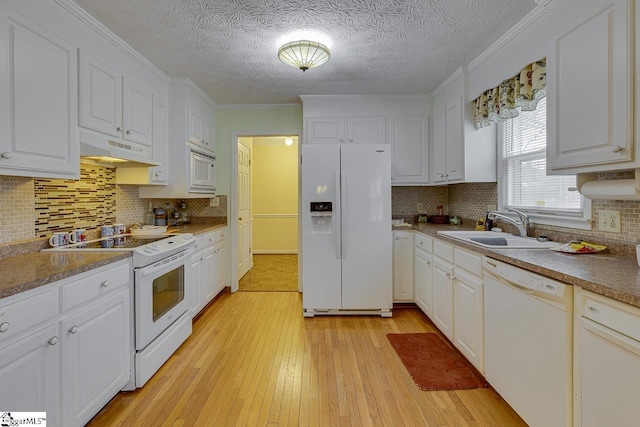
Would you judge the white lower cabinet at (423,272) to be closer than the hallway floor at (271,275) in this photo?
Yes

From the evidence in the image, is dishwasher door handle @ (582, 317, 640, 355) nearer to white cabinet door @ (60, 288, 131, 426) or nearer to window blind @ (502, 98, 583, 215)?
window blind @ (502, 98, 583, 215)

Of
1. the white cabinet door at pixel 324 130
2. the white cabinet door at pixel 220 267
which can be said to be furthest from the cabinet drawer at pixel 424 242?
the white cabinet door at pixel 220 267

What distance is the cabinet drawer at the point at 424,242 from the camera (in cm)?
280

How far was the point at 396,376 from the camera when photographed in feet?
6.82

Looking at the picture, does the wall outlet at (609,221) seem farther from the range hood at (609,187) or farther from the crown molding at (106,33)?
the crown molding at (106,33)

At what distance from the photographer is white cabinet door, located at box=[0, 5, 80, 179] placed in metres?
1.46

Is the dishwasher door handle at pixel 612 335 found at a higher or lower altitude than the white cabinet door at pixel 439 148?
lower

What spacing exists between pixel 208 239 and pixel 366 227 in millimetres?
1670

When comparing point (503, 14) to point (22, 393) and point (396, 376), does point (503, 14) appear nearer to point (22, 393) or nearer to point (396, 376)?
point (396, 376)

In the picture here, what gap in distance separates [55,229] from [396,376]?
2.54m

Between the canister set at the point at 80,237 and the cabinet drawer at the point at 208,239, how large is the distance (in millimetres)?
763

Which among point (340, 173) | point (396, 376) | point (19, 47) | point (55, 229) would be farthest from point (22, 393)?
point (340, 173)

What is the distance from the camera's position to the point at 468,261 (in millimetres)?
2080

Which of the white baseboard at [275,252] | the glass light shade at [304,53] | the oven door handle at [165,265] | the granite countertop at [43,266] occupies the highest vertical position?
the glass light shade at [304,53]
